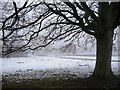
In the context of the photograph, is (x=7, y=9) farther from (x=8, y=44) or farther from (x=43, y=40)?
(x=43, y=40)

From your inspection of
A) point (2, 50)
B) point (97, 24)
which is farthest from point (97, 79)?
point (2, 50)

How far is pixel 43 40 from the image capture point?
452 inches

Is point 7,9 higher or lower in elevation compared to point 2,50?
higher

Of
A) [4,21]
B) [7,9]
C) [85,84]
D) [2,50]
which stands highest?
[7,9]

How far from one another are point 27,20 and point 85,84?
145 inches

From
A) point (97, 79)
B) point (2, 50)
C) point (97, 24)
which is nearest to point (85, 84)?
point (97, 79)

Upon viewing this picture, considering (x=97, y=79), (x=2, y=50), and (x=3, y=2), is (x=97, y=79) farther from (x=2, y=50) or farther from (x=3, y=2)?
(x=3, y=2)

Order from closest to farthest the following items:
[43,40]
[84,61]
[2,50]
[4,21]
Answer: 1. [4,21]
2. [2,50]
3. [43,40]
4. [84,61]

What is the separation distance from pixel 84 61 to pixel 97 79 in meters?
11.4

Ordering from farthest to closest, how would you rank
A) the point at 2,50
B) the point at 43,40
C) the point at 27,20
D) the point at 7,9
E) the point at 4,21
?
1. the point at 43,40
2. the point at 27,20
3. the point at 7,9
4. the point at 2,50
5. the point at 4,21

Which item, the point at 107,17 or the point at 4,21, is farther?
the point at 107,17

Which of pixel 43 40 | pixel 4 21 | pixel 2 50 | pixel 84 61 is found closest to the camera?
pixel 4 21

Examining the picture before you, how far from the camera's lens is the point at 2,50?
9250 millimetres

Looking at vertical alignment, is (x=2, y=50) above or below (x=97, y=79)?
above
